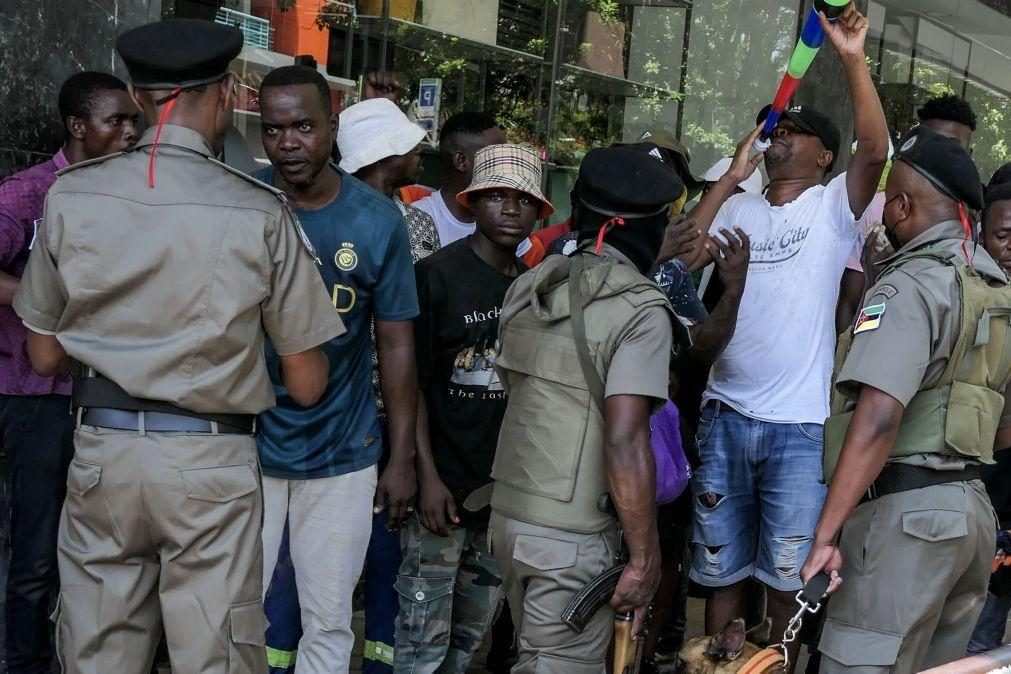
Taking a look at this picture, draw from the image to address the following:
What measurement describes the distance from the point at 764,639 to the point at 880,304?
3.30 feet

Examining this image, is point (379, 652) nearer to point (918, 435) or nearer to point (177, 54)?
point (918, 435)

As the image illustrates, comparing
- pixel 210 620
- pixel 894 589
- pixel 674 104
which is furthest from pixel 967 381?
pixel 674 104

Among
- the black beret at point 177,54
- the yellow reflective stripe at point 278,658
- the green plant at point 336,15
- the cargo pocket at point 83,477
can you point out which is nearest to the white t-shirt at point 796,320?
the yellow reflective stripe at point 278,658

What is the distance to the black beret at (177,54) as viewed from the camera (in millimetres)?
2895

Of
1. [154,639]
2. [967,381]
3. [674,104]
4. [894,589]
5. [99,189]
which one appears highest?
[674,104]

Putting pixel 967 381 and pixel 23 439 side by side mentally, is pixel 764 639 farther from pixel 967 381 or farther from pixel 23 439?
pixel 23 439

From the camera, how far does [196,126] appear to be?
9.77 ft

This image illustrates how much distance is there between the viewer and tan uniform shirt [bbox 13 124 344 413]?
2.86 metres

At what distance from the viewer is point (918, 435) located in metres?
3.32

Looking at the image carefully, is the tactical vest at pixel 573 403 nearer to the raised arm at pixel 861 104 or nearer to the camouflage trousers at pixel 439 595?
the camouflage trousers at pixel 439 595

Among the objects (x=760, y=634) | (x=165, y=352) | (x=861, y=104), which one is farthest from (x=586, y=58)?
(x=165, y=352)

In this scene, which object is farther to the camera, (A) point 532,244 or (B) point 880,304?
(A) point 532,244

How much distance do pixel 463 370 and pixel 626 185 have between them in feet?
3.62

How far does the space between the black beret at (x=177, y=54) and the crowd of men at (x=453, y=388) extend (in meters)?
0.01
